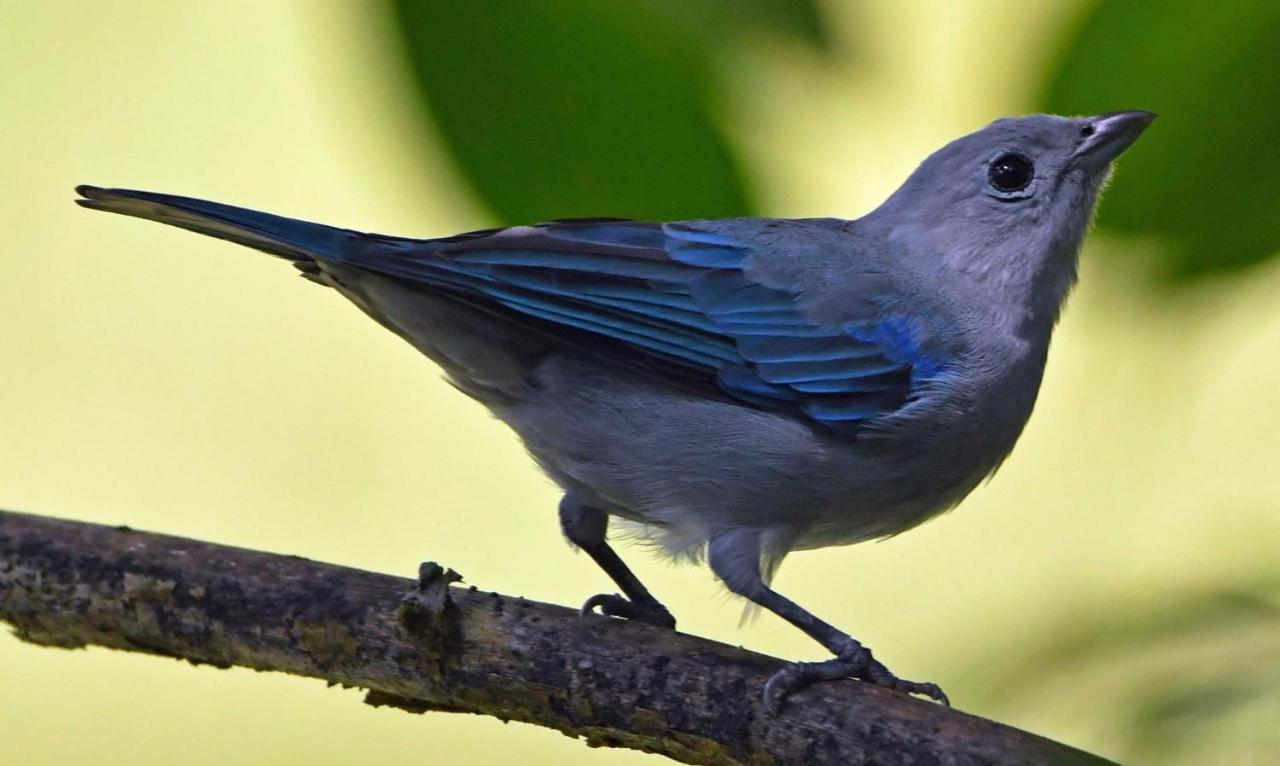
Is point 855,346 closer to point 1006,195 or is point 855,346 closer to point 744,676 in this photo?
point 1006,195

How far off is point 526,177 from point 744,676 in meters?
1.12

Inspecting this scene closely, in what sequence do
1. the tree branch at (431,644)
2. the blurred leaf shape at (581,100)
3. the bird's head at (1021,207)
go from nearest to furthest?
the blurred leaf shape at (581,100), the tree branch at (431,644), the bird's head at (1021,207)

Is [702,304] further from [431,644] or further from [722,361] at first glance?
[431,644]

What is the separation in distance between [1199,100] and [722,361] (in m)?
1.53

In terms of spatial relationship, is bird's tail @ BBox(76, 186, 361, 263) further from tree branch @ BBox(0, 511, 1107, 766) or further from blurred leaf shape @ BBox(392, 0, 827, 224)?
blurred leaf shape @ BBox(392, 0, 827, 224)

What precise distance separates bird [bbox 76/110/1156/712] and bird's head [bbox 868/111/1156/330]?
0.01 m

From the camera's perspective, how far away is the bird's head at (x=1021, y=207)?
11.0 ft

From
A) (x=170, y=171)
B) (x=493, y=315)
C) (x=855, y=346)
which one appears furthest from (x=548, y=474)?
(x=170, y=171)

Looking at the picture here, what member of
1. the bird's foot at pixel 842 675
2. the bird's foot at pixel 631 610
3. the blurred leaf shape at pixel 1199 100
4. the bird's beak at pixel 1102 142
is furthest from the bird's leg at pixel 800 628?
the bird's beak at pixel 1102 142

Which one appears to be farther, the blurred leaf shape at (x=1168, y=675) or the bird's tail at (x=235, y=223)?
the bird's tail at (x=235, y=223)

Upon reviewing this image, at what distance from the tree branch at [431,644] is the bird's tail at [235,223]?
2.21 feet

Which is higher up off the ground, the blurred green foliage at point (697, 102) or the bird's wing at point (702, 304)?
the bird's wing at point (702, 304)

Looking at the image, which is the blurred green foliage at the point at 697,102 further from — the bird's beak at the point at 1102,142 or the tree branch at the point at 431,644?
the bird's beak at the point at 1102,142

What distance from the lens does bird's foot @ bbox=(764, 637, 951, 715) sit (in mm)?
2510
